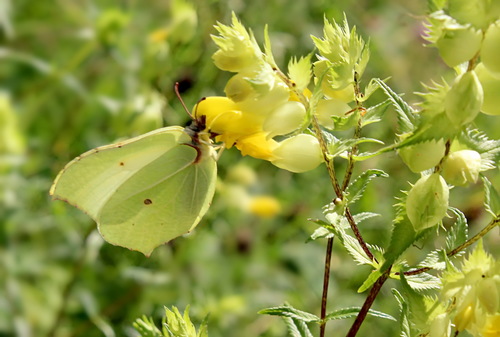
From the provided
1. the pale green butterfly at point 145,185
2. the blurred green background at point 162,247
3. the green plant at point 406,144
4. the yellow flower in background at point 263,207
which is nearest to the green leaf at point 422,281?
the green plant at point 406,144

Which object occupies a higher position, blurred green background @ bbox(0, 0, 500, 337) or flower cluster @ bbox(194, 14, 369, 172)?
flower cluster @ bbox(194, 14, 369, 172)

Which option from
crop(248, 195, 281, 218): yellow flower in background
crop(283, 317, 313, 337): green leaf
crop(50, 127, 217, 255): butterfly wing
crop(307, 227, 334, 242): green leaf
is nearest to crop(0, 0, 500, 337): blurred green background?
crop(248, 195, 281, 218): yellow flower in background

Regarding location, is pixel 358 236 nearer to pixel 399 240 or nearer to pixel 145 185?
pixel 399 240

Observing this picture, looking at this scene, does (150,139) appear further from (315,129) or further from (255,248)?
(255,248)

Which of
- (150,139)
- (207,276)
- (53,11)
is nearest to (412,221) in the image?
(150,139)

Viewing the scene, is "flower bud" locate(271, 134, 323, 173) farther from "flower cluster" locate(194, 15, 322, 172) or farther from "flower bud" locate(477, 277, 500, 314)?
"flower bud" locate(477, 277, 500, 314)
